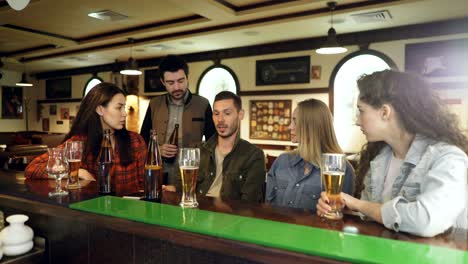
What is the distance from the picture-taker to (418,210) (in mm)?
999

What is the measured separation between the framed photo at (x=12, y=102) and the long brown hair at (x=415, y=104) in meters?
12.8

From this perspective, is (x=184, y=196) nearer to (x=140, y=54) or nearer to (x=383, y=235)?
(x=383, y=235)

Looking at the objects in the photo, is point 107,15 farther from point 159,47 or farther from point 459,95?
point 459,95

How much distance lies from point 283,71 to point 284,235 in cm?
631

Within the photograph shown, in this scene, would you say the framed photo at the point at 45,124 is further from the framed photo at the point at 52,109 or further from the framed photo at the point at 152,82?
the framed photo at the point at 152,82

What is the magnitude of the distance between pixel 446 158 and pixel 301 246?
0.57 m

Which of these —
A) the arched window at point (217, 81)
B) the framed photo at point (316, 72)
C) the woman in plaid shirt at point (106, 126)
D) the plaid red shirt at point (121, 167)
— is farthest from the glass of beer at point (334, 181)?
the arched window at point (217, 81)

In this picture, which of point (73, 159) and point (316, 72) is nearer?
point (73, 159)

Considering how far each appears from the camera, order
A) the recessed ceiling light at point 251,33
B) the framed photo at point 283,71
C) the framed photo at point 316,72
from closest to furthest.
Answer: the recessed ceiling light at point 251,33 → the framed photo at point 316,72 → the framed photo at point 283,71

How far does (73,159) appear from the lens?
1610mm

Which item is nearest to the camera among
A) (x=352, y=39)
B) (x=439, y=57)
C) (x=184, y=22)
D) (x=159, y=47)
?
(x=439, y=57)

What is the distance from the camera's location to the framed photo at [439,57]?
17.7 ft

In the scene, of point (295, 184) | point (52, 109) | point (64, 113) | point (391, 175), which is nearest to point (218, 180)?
point (295, 184)

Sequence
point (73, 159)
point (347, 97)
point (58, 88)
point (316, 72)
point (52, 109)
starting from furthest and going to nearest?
point (52, 109), point (58, 88), point (316, 72), point (347, 97), point (73, 159)
